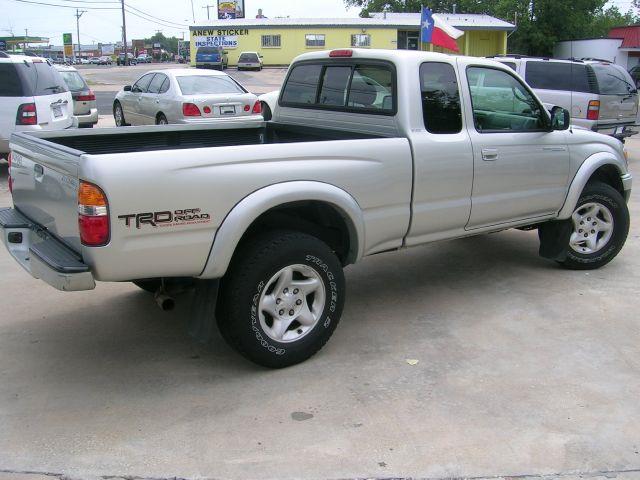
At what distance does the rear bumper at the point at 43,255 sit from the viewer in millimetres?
3453

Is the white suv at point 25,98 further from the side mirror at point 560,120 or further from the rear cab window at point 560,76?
the rear cab window at point 560,76

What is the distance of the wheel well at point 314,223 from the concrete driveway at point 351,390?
68 cm

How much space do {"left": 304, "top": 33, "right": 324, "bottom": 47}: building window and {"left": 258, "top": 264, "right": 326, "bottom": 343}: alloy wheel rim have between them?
53.1 m

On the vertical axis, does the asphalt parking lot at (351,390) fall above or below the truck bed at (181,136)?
below

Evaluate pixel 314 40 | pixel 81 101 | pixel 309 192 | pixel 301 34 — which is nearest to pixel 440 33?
pixel 309 192

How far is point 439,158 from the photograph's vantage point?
470cm

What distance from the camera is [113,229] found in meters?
3.38

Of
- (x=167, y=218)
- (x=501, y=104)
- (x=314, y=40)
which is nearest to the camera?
(x=167, y=218)

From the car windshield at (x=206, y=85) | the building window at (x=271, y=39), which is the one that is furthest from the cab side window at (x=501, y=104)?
the building window at (x=271, y=39)

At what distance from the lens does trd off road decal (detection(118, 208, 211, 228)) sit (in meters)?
3.42

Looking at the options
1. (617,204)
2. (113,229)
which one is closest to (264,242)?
(113,229)

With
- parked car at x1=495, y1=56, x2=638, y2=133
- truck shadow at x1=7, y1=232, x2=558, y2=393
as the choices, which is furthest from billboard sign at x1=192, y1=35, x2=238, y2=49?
truck shadow at x1=7, y1=232, x2=558, y2=393

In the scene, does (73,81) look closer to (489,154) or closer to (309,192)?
(489,154)

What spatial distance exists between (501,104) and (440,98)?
766 millimetres
